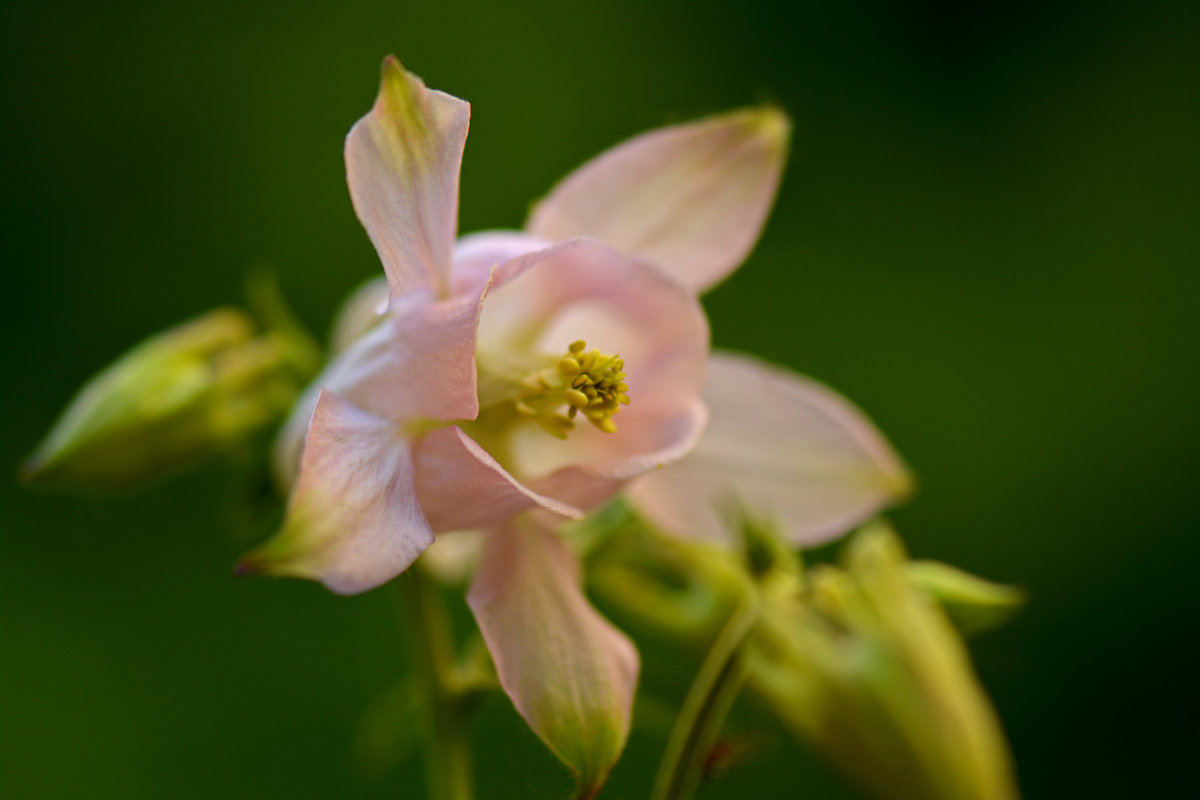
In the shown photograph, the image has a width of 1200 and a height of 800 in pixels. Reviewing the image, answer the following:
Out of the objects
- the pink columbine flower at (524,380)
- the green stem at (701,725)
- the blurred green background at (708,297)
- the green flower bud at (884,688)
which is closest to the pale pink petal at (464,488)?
the pink columbine flower at (524,380)

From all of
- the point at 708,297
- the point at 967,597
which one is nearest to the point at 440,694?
the point at 967,597

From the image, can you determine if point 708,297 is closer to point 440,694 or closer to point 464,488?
point 440,694

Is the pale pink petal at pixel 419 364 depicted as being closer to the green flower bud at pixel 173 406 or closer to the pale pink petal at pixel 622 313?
the pale pink petal at pixel 622 313

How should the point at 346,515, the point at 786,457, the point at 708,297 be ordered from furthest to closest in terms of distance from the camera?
1. the point at 708,297
2. the point at 786,457
3. the point at 346,515

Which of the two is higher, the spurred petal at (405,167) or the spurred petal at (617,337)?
the spurred petal at (405,167)

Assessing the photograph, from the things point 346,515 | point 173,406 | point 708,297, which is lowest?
point 708,297

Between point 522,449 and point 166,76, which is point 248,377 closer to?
point 522,449

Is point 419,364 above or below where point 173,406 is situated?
above
